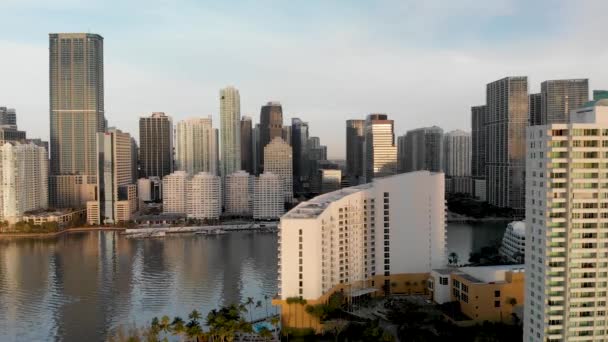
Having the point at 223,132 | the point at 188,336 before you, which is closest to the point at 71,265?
the point at 188,336

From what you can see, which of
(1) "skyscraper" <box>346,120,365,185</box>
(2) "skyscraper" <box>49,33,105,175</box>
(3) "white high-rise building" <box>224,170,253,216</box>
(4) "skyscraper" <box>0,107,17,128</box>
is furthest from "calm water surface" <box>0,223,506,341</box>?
(1) "skyscraper" <box>346,120,365,185</box>

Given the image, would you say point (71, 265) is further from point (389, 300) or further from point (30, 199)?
point (30, 199)

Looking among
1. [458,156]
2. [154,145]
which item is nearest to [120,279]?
[154,145]

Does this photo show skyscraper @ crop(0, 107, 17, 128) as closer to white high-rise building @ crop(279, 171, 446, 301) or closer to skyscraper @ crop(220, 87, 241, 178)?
skyscraper @ crop(220, 87, 241, 178)

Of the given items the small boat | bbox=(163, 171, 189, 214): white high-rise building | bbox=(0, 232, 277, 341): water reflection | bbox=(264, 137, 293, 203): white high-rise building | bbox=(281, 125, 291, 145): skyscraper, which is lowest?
bbox=(0, 232, 277, 341): water reflection

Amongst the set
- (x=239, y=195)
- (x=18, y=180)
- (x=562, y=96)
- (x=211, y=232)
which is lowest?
(x=211, y=232)

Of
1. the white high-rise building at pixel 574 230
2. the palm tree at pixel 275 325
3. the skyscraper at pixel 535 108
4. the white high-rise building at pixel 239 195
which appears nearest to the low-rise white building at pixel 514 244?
the palm tree at pixel 275 325

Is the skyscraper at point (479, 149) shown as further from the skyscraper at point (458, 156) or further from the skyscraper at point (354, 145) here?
the skyscraper at point (354, 145)

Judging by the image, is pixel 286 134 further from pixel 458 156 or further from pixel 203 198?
pixel 203 198
